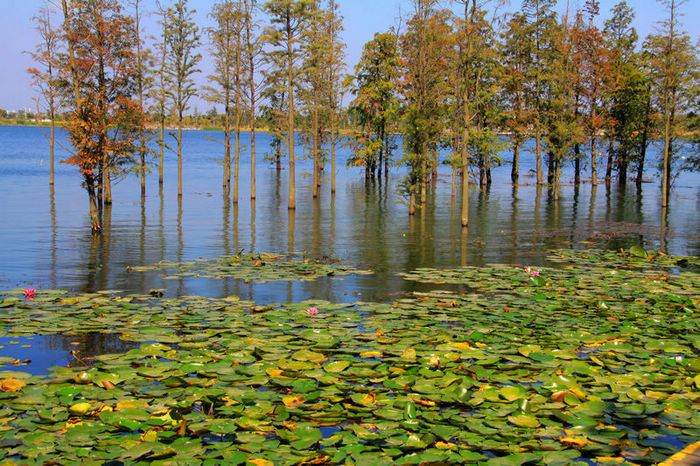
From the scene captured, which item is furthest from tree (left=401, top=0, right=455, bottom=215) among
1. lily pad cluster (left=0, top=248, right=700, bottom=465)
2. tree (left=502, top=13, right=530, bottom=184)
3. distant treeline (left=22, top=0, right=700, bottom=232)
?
tree (left=502, top=13, right=530, bottom=184)

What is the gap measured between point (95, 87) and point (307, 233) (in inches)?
388

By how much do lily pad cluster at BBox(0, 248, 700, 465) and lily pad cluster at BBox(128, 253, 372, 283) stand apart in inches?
114

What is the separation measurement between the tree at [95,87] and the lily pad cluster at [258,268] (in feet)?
23.2

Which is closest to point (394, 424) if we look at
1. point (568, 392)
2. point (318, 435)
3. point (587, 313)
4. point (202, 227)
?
point (318, 435)

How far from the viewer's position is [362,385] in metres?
6.54

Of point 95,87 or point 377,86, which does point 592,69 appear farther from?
point 95,87

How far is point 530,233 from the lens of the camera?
23266 mm

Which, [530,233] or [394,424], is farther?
[530,233]

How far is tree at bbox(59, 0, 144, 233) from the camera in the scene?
65.1ft

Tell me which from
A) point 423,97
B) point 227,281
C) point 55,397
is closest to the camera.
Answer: point 55,397

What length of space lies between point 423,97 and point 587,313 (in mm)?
18188

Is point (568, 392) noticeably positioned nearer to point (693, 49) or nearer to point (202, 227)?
point (202, 227)

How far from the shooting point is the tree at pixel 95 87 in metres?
19.8

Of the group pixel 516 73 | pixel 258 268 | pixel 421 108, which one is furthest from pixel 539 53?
pixel 258 268
